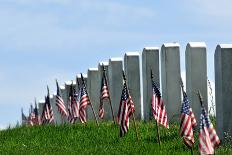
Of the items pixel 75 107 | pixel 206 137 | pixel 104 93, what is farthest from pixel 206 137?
pixel 75 107

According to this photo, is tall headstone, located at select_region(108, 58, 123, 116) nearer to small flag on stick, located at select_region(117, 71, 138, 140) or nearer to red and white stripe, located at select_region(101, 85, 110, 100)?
red and white stripe, located at select_region(101, 85, 110, 100)

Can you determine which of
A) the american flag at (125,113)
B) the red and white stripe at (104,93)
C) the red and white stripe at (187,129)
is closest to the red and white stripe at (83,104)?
the red and white stripe at (104,93)

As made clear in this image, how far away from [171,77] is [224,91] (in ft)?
19.9

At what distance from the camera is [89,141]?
870 inches

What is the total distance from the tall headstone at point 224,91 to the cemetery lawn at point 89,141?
0.75m

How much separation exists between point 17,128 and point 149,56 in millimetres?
4722

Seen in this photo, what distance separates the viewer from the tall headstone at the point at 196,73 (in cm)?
2384

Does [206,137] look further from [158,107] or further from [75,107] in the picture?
[75,107]

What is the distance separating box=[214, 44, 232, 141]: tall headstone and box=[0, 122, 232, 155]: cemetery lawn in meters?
0.75

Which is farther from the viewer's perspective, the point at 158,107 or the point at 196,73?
the point at 196,73

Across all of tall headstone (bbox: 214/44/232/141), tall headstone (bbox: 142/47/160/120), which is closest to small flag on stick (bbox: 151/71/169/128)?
tall headstone (bbox: 214/44/232/141)

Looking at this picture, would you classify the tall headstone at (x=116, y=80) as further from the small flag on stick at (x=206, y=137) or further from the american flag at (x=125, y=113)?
the small flag on stick at (x=206, y=137)

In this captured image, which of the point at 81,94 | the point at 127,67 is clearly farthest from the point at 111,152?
the point at 127,67

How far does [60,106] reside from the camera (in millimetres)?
30469
